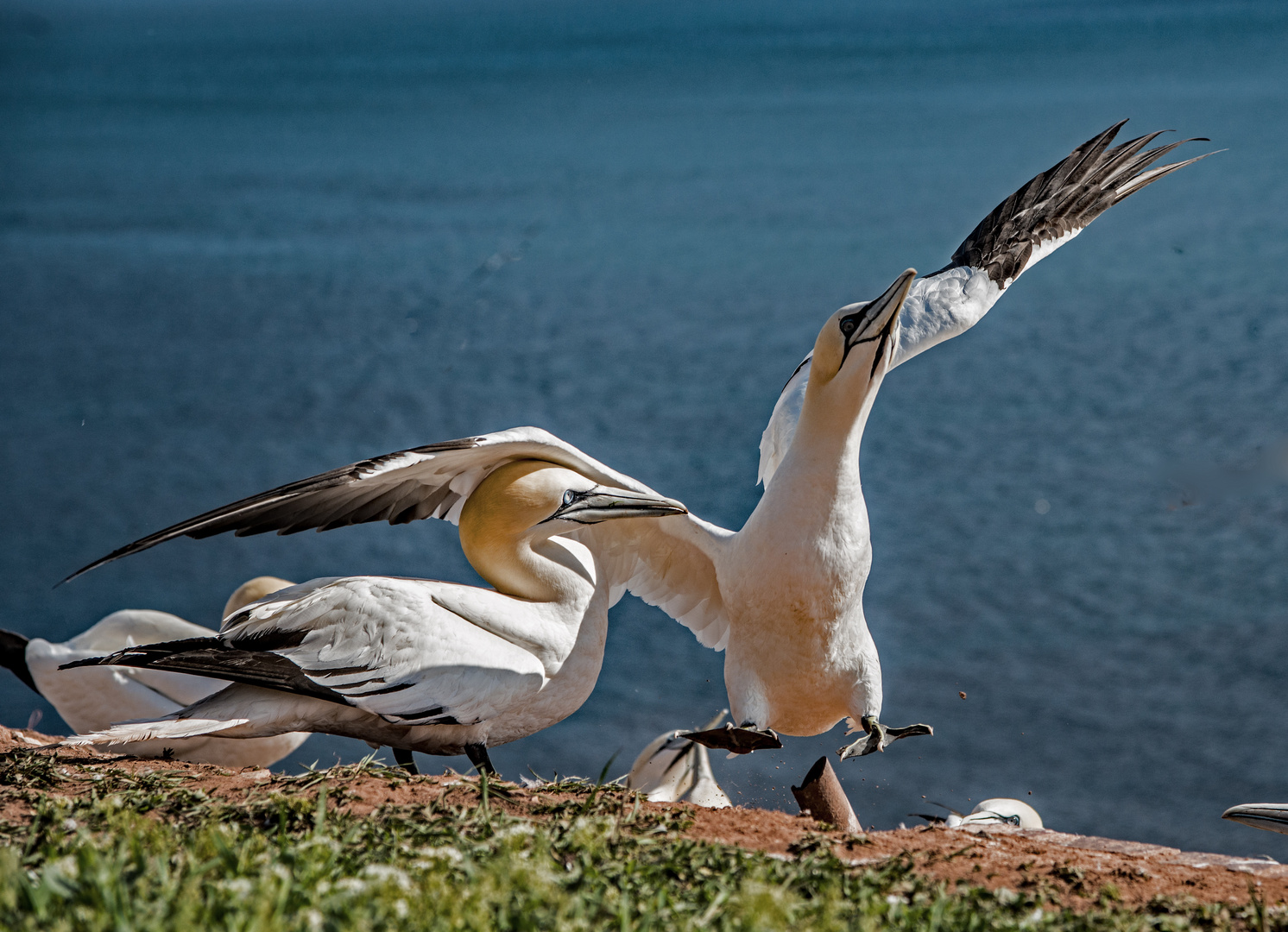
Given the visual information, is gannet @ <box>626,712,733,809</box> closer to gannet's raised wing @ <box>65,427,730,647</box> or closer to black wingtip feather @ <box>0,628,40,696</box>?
gannet's raised wing @ <box>65,427,730,647</box>

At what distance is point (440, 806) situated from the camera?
3135 millimetres

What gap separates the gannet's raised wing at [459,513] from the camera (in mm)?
4457

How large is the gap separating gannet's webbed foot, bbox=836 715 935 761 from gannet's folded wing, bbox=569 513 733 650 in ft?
2.58

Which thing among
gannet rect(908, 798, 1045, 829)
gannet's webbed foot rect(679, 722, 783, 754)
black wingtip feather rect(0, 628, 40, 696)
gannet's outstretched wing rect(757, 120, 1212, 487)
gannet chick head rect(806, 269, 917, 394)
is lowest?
gannet rect(908, 798, 1045, 829)

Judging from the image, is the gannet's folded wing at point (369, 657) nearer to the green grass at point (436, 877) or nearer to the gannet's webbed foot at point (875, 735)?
the green grass at point (436, 877)

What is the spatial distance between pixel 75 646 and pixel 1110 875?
21.7 feet

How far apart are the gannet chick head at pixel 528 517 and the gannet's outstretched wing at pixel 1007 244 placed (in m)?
1.39

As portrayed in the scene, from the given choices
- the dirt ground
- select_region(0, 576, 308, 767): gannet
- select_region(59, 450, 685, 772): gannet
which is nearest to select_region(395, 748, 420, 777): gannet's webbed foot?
select_region(59, 450, 685, 772): gannet

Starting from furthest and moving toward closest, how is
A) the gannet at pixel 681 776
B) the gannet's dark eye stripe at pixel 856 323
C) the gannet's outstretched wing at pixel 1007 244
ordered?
the gannet at pixel 681 776, the gannet's outstretched wing at pixel 1007 244, the gannet's dark eye stripe at pixel 856 323

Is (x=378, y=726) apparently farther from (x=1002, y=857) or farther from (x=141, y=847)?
(x=1002, y=857)

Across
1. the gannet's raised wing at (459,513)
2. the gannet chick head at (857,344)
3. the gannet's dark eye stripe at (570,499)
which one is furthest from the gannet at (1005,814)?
the gannet's dark eye stripe at (570,499)

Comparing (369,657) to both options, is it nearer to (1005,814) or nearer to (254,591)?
(254,591)

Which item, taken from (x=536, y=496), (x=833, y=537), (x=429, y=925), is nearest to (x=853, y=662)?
(x=833, y=537)

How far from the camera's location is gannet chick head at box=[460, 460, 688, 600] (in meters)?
4.75
